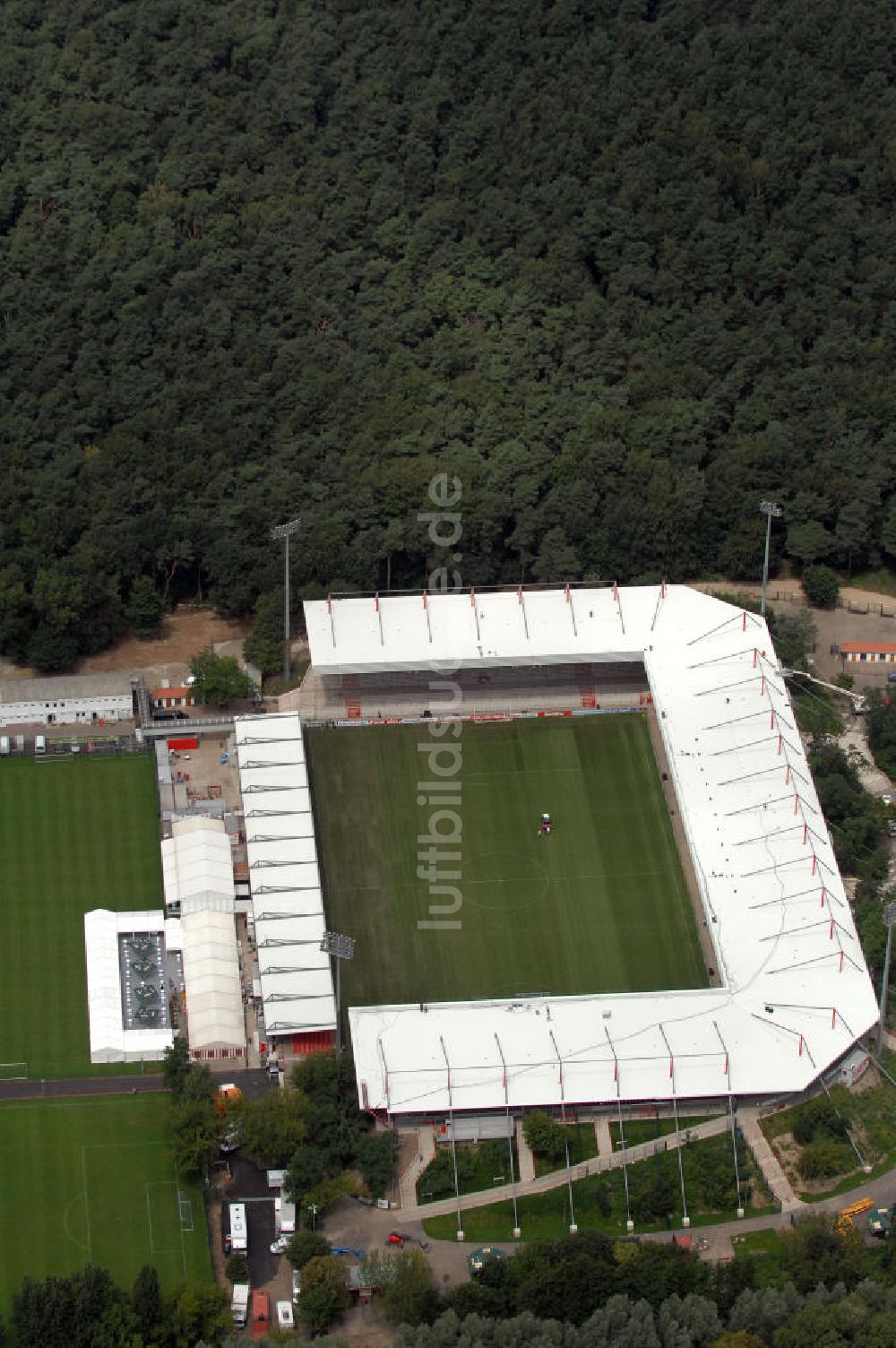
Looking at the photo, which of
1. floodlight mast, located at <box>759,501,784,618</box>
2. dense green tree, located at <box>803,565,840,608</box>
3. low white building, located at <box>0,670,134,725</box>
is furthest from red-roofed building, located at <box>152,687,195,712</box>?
dense green tree, located at <box>803,565,840,608</box>

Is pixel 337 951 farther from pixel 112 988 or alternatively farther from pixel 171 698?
pixel 171 698

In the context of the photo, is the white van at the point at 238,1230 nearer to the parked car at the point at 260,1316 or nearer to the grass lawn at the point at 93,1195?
the grass lawn at the point at 93,1195

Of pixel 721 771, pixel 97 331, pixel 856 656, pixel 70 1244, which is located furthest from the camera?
pixel 97 331

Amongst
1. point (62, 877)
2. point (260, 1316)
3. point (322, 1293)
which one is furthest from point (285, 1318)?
point (62, 877)

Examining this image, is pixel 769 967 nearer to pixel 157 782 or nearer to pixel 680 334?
pixel 157 782

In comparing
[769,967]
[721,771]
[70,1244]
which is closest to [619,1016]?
[769,967]

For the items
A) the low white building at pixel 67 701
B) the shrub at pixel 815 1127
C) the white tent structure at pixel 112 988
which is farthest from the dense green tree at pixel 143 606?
the shrub at pixel 815 1127

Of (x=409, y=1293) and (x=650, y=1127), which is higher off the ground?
(x=650, y=1127)
